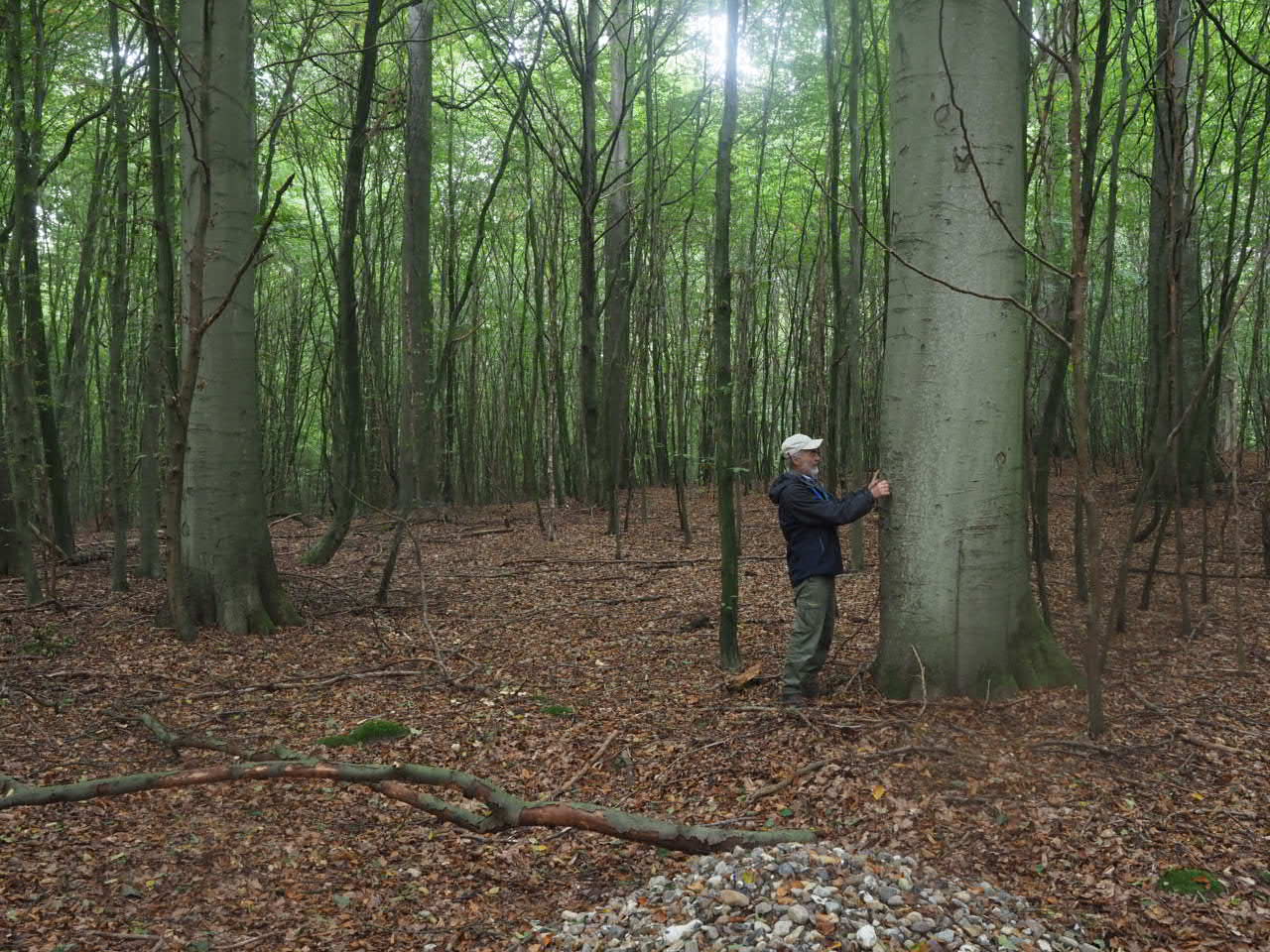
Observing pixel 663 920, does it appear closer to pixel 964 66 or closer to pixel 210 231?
pixel 964 66

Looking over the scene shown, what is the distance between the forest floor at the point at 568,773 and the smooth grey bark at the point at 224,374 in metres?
0.43

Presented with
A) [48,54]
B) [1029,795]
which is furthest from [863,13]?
[1029,795]

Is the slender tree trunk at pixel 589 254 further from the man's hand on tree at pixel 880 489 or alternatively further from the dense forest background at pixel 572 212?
the man's hand on tree at pixel 880 489

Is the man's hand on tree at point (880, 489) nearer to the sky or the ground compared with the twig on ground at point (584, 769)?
nearer to the sky

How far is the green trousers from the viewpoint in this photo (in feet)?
13.6

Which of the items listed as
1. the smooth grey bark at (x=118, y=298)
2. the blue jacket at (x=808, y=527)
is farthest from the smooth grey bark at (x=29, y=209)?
the blue jacket at (x=808, y=527)

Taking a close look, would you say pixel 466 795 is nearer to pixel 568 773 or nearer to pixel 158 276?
pixel 568 773

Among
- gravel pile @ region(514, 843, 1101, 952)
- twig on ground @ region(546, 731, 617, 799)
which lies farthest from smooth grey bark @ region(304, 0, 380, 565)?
gravel pile @ region(514, 843, 1101, 952)

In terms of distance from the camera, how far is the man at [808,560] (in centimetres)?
414

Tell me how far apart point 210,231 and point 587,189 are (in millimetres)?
3671

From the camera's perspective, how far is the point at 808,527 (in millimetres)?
4227

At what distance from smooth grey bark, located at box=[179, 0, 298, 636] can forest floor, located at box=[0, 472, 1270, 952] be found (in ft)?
1.41

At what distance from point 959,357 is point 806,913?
7.86ft

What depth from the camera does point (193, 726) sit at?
4.14 meters
